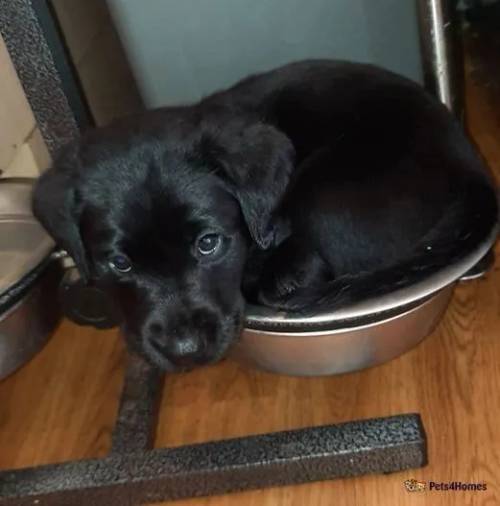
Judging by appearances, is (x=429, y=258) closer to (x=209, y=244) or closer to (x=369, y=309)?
(x=369, y=309)

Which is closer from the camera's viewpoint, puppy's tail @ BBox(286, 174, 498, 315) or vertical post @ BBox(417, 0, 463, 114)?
puppy's tail @ BBox(286, 174, 498, 315)

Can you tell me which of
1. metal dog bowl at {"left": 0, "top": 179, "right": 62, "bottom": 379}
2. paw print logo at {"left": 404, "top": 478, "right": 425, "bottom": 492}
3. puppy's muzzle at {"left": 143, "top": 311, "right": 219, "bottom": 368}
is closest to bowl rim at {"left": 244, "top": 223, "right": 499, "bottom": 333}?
puppy's muzzle at {"left": 143, "top": 311, "right": 219, "bottom": 368}

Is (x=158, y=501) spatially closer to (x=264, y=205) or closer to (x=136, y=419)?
(x=136, y=419)

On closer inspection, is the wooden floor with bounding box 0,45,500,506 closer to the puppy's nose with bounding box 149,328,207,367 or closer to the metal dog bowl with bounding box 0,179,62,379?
the metal dog bowl with bounding box 0,179,62,379

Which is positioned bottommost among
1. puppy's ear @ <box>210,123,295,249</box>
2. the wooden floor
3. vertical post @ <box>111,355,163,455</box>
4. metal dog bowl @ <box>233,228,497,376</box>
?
the wooden floor

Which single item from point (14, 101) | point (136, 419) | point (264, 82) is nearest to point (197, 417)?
point (136, 419)

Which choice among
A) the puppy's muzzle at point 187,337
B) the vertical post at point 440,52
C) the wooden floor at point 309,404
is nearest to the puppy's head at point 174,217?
the puppy's muzzle at point 187,337
